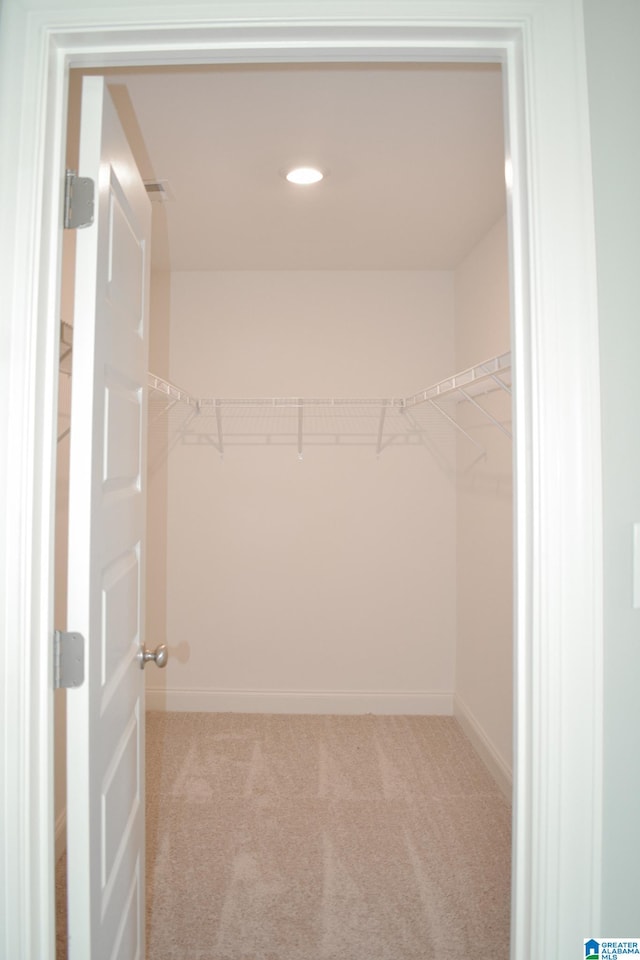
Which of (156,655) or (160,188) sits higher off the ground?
(160,188)

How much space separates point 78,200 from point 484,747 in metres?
2.92

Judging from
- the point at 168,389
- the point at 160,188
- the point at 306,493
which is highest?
the point at 160,188

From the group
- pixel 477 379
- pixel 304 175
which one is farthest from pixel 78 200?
pixel 304 175

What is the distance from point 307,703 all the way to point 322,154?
2828mm

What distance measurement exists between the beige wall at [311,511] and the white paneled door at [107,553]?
89.2 inches

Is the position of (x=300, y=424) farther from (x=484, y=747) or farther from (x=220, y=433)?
(x=484, y=747)

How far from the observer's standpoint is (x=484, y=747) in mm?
3104

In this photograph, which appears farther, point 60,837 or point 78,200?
point 60,837

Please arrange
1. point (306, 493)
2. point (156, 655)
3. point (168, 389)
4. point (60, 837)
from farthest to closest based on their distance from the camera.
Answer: point (306, 493) → point (168, 389) → point (60, 837) → point (156, 655)

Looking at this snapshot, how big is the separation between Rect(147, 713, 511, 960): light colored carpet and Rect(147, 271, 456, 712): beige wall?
1.30 ft

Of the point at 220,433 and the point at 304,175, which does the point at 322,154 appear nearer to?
the point at 304,175

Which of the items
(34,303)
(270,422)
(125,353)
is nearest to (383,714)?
(270,422)

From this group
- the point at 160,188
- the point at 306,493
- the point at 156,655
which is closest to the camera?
the point at 156,655

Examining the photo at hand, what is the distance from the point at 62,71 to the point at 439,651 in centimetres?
337
